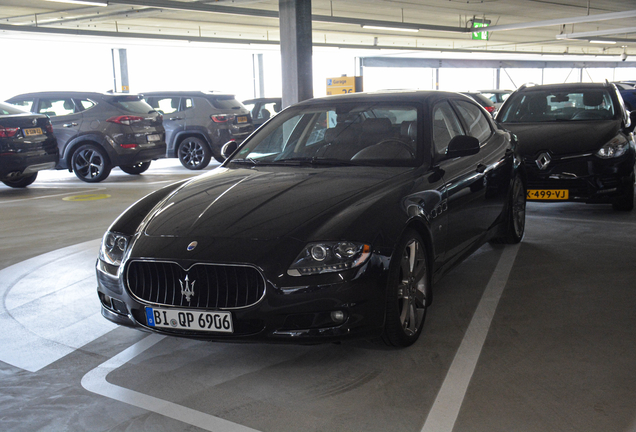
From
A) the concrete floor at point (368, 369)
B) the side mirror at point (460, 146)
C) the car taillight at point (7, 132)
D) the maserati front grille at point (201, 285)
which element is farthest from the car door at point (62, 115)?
the maserati front grille at point (201, 285)

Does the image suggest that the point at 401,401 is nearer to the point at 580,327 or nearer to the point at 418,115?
the point at 580,327

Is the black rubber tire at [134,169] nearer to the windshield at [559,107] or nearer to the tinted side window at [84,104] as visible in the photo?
the tinted side window at [84,104]

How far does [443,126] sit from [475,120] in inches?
34.0

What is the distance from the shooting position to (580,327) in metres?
3.74

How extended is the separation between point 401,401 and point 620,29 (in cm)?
2413

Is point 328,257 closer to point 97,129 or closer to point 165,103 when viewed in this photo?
point 97,129

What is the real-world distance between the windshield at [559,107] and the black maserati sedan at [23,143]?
7139 mm

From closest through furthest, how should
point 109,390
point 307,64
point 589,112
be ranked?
point 109,390 → point 589,112 → point 307,64

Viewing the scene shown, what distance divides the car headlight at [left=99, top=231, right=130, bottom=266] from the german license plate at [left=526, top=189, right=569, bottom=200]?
489 cm

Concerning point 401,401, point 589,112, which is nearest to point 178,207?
point 401,401

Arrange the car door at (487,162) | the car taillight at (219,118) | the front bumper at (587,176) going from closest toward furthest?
the car door at (487,162)
the front bumper at (587,176)
the car taillight at (219,118)

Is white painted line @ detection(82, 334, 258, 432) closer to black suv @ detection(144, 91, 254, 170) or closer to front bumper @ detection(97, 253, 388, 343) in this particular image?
front bumper @ detection(97, 253, 388, 343)

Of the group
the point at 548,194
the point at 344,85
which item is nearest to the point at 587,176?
the point at 548,194

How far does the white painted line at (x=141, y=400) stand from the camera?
2697 mm
